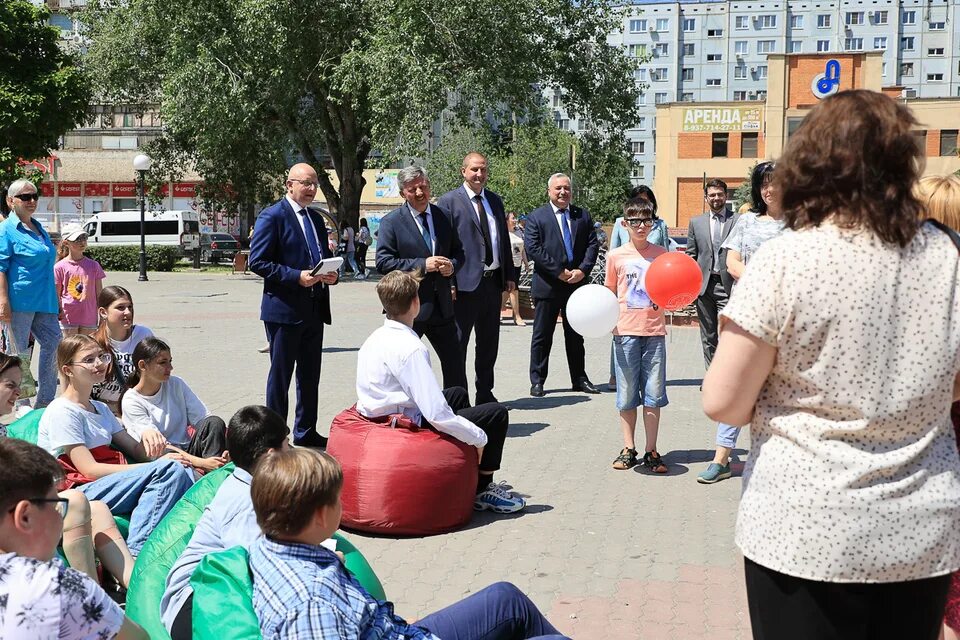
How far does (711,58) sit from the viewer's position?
11506cm

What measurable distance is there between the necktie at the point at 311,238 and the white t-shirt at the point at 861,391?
582 cm

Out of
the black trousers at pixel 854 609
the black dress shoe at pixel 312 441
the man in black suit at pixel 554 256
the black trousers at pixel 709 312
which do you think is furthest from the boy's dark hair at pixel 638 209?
the black trousers at pixel 854 609

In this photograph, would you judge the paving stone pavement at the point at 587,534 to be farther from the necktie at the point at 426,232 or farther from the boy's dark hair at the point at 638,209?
the boy's dark hair at the point at 638,209

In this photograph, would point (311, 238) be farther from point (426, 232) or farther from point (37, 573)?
point (37, 573)

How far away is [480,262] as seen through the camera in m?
9.34

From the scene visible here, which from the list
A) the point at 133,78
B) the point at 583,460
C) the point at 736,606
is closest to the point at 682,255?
the point at 583,460

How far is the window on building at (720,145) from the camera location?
3169 inches

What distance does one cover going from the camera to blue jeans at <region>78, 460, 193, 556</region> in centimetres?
515

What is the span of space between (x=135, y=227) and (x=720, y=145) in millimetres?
48191

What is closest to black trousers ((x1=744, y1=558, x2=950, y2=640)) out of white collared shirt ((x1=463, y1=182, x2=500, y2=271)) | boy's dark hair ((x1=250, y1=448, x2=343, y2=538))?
boy's dark hair ((x1=250, y1=448, x2=343, y2=538))

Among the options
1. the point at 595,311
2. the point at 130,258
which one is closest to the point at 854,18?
the point at 130,258

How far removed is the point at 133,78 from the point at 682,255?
2913 centimetres

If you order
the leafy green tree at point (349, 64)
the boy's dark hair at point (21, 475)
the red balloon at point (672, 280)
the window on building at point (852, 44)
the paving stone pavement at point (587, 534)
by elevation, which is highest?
the window on building at point (852, 44)

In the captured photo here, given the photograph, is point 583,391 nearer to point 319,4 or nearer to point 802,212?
point 802,212
